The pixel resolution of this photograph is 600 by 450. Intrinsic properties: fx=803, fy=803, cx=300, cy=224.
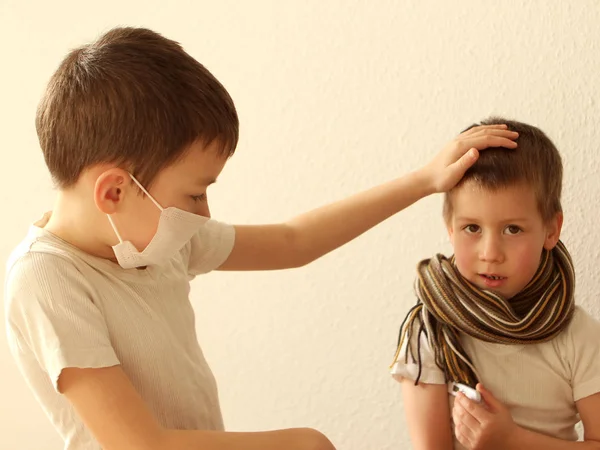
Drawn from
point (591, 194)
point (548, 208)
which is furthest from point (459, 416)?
point (591, 194)

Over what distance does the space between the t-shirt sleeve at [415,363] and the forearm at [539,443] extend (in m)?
0.13

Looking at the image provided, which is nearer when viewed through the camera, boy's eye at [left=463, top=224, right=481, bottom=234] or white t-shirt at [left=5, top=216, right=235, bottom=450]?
white t-shirt at [left=5, top=216, right=235, bottom=450]

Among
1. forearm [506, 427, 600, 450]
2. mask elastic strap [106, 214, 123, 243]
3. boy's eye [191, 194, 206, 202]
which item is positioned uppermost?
boy's eye [191, 194, 206, 202]

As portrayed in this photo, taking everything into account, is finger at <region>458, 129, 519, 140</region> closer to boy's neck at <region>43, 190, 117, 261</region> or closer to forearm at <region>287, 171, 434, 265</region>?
forearm at <region>287, 171, 434, 265</region>

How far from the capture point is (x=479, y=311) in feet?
3.84

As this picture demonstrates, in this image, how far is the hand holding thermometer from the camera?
115 centimetres

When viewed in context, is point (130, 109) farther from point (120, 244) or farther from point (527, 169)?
point (527, 169)

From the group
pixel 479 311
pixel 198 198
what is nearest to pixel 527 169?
pixel 479 311

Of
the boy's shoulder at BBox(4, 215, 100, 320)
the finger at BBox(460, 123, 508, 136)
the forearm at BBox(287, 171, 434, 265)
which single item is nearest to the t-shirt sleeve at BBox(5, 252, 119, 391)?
the boy's shoulder at BBox(4, 215, 100, 320)

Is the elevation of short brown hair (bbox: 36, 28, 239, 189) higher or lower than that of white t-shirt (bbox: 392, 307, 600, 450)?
higher

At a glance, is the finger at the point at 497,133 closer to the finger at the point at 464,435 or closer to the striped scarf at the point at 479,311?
the striped scarf at the point at 479,311

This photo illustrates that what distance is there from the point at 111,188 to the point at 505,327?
23.2 inches

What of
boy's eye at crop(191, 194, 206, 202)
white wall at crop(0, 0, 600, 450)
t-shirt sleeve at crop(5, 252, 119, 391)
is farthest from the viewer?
white wall at crop(0, 0, 600, 450)

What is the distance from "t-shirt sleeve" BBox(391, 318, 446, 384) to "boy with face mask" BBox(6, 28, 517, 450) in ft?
0.78
